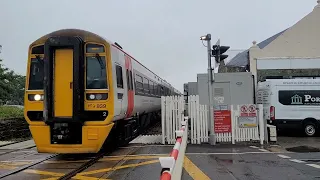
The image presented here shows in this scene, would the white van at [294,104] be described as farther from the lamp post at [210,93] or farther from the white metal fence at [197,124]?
the lamp post at [210,93]

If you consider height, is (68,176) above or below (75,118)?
below

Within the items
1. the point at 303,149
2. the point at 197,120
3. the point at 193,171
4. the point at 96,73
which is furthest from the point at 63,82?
the point at 303,149

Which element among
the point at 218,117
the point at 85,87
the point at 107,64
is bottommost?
the point at 218,117

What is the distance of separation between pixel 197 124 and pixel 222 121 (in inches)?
35.3

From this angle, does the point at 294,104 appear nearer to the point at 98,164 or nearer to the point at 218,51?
the point at 218,51

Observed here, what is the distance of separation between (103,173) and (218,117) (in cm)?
599

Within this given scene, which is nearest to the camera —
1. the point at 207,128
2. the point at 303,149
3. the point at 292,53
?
the point at 303,149

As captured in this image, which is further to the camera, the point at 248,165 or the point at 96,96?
the point at 96,96

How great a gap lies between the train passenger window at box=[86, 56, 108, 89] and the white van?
9370 mm

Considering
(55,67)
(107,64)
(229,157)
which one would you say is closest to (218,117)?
(229,157)

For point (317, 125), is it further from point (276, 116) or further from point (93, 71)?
point (93, 71)

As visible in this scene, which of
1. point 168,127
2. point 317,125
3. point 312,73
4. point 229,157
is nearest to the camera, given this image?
A: point 229,157

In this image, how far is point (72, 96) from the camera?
379 inches

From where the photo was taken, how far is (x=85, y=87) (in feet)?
32.4
